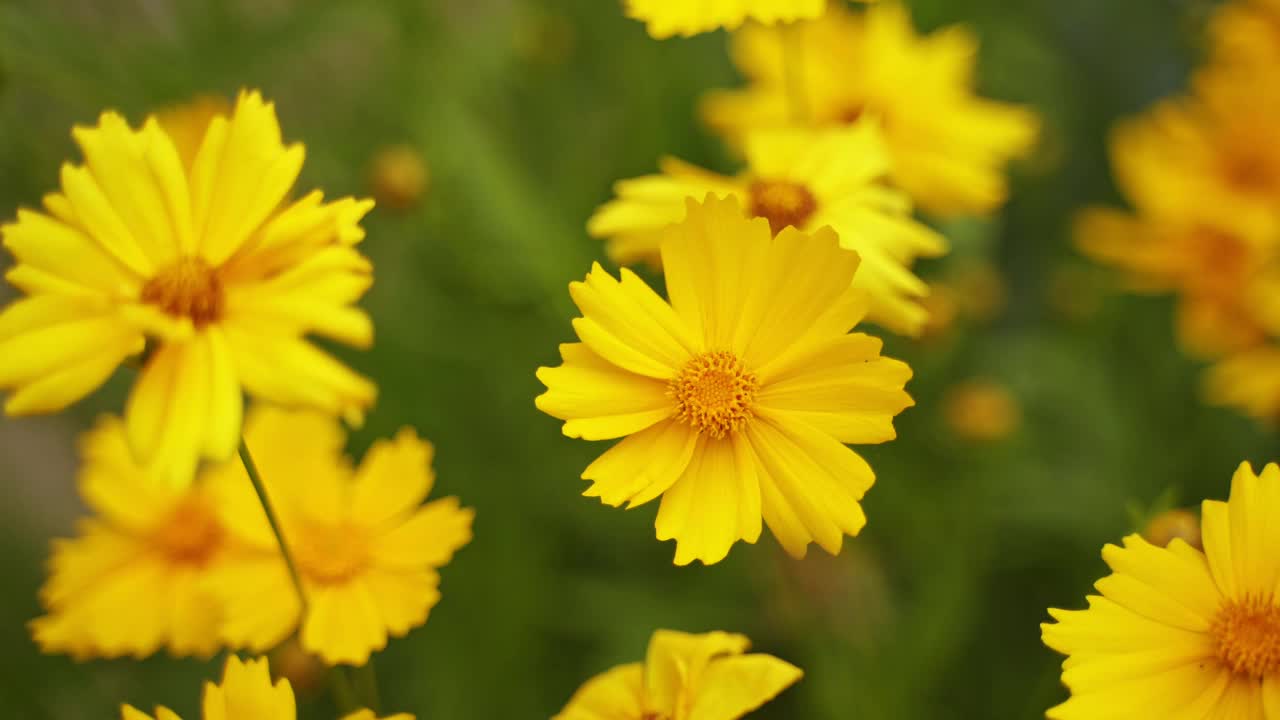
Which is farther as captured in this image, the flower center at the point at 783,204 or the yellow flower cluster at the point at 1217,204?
the yellow flower cluster at the point at 1217,204

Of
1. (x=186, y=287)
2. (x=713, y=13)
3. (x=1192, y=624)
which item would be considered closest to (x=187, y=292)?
(x=186, y=287)

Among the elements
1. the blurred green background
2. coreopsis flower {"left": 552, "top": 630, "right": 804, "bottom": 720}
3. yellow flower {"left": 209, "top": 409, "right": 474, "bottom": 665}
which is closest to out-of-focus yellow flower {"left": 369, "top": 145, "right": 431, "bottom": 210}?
the blurred green background

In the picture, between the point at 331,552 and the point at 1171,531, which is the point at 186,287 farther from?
the point at 1171,531

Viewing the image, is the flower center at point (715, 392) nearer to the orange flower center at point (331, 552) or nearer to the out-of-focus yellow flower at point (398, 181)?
the orange flower center at point (331, 552)

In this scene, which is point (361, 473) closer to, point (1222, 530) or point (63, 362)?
point (63, 362)

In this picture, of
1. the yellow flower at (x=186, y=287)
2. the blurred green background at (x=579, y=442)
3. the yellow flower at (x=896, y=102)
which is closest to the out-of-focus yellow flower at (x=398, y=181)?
the blurred green background at (x=579, y=442)

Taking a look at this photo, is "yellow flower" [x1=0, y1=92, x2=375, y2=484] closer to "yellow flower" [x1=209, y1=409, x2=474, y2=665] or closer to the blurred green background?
"yellow flower" [x1=209, y1=409, x2=474, y2=665]
